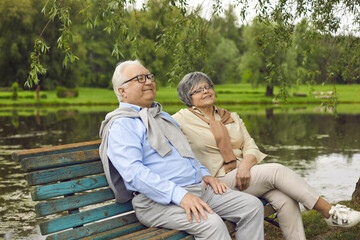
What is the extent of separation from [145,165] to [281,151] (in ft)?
27.8

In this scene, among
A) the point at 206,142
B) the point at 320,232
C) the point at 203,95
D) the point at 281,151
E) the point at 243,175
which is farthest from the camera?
the point at 281,151

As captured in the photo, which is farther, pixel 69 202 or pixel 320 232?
pixel 320 232

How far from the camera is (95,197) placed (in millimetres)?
2979

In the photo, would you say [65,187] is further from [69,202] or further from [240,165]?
[240,165]

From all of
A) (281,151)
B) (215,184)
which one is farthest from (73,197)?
(281,151)

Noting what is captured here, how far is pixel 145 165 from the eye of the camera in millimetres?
2975

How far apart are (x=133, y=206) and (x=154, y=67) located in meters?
34.8

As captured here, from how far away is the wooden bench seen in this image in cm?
269

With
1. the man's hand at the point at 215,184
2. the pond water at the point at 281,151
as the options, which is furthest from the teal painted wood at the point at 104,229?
the pond water at the point at 281,151

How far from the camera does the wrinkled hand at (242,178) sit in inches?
137

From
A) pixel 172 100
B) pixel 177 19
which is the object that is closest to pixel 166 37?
pixel 177 19

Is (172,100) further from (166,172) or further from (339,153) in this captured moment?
(166,172)

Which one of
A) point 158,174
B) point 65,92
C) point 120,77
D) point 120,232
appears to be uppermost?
point 120,77

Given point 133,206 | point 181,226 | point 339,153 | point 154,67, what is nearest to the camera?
point 181,226
